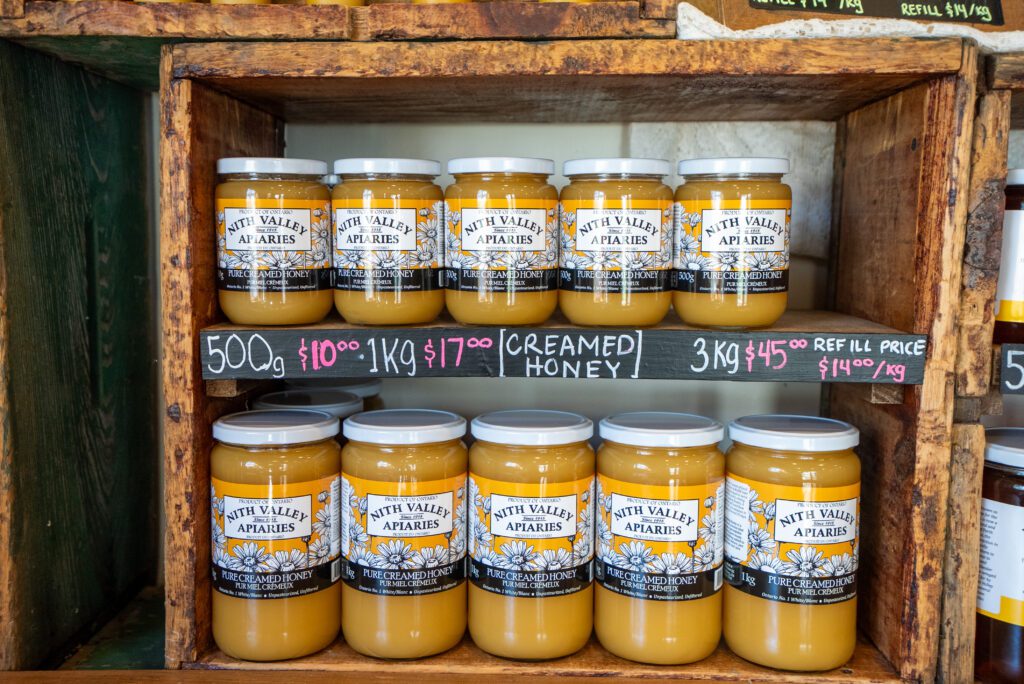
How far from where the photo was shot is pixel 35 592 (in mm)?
1076

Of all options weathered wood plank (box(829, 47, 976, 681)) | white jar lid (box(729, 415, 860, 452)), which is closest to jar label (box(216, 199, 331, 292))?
white jar lid (box(729, 415, 860, 452))

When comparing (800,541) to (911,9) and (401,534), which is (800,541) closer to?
(401,534)

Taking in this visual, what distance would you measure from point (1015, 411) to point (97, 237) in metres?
1.53

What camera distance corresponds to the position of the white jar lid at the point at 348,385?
134cm

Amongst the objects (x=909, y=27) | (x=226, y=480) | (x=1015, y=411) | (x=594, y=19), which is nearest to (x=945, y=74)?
(x=909, y=27)

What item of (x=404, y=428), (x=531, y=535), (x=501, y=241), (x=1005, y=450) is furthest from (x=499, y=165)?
(x=1005, y=450)

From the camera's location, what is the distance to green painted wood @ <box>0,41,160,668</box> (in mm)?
1037

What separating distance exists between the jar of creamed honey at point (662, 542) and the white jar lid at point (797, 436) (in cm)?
4

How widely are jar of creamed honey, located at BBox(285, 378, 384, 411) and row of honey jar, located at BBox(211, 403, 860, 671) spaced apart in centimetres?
29

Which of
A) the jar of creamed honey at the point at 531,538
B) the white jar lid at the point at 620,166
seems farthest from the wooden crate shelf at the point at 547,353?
the white jar lid at the point at 620,166

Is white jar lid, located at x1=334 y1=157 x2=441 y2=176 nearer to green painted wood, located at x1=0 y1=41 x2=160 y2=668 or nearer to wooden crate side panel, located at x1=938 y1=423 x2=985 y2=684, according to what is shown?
green painted wood, located at x1=0 y1=41 x2=160 y2=668

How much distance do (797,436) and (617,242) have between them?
34cm

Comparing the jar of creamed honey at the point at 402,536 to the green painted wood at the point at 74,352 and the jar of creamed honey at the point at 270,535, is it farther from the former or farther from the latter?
the green painted wood at the point at 74,352

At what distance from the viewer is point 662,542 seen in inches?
40.0
